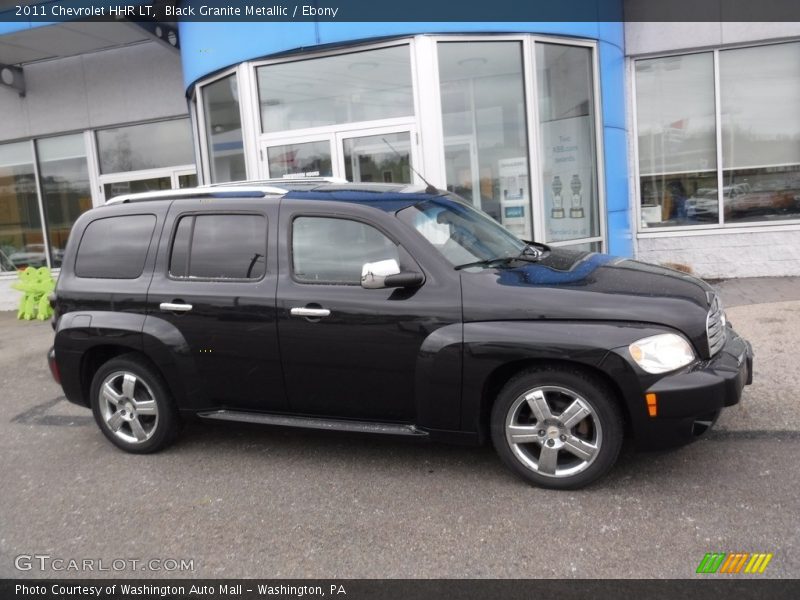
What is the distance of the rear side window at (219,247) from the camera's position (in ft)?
14.9

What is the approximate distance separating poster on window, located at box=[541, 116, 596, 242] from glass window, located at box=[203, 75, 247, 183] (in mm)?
4099

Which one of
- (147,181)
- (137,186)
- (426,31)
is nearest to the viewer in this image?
(426,31)

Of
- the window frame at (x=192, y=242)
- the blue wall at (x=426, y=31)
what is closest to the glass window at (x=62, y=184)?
the blue wall at (x=426, y=31)

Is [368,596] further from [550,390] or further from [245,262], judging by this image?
[245,262]

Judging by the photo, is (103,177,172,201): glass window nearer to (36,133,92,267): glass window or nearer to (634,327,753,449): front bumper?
(36,133,92,267): glass window

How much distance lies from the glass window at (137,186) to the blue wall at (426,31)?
3090mm

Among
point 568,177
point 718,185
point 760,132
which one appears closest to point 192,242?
point 568,177

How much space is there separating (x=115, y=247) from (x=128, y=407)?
114 cm

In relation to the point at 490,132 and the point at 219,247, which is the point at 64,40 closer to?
the point at 490,132

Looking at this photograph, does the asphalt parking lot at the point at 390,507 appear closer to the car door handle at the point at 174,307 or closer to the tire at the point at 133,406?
the tire at the point at 133,406

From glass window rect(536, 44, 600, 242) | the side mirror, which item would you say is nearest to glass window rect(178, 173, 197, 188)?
glass window rect(536, 44, 600, 242)

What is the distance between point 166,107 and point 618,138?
7.53m

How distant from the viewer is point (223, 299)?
4.49 m

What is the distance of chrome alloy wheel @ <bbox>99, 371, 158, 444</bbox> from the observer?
486 centimetres
